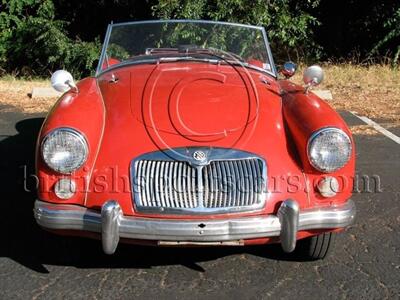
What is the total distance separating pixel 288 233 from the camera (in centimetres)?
333

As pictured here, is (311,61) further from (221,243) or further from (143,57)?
(221,243)

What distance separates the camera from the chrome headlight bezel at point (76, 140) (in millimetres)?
3496

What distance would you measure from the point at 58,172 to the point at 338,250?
191cm

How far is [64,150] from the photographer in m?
3.52

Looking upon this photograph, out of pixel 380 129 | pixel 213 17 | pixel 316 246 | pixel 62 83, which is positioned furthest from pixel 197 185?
pixel 213 17

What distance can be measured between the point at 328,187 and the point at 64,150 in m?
1.55

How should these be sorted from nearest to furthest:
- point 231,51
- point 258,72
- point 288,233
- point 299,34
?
1. point 288,233
2. point 258,72
3. point 231,51
4. point 299,34

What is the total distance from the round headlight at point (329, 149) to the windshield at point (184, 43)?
55.8 inches

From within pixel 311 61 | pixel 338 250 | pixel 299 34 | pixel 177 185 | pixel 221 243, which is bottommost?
pixel 311 61

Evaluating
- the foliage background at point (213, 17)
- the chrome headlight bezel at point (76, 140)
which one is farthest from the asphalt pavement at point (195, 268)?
the foliage background at point (213, 17)

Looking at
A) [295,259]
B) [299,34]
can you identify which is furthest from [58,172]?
[299,34]

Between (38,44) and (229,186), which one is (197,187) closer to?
(229,186)

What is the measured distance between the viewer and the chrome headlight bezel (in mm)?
3496

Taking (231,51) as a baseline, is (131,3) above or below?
below
